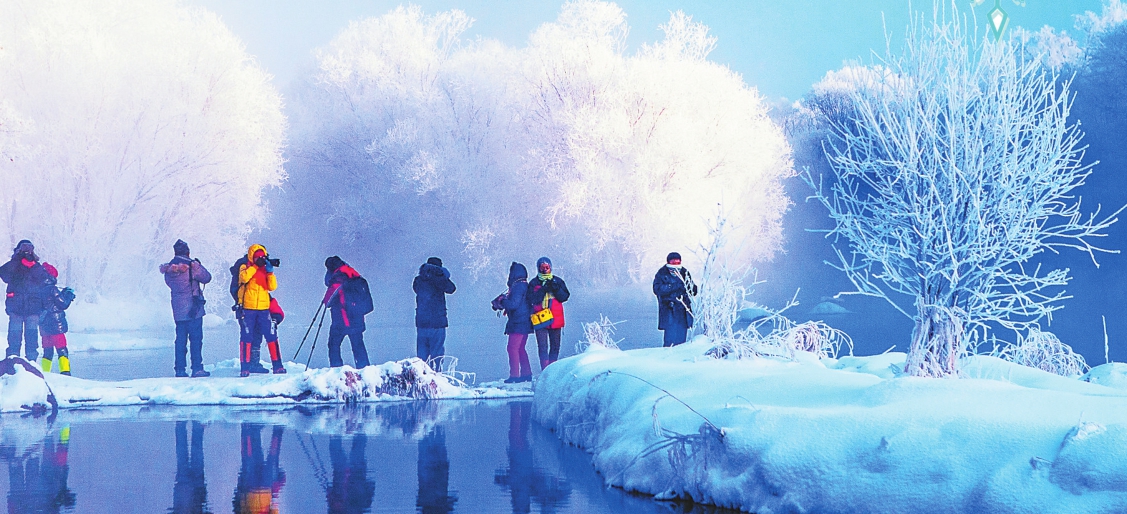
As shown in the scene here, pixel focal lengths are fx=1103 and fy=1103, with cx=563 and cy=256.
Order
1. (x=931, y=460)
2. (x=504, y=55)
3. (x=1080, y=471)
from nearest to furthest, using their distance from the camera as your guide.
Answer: (x=1080, y=471) → (x=931, y=460) → (x=504, y=55)

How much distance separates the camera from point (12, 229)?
27391 millimetres

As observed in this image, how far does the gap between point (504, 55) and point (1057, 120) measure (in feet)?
98.7

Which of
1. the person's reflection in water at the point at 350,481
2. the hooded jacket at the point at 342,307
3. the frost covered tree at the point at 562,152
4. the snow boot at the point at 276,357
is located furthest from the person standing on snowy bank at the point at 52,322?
the frost covered tree at the point at 562,152

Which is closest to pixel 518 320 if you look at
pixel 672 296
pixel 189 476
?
pixel 672 296

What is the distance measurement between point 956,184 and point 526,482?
12.3 feet

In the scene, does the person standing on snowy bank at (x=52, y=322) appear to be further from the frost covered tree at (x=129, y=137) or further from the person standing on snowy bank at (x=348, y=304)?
the frost covered tree at (x=129, y=137)

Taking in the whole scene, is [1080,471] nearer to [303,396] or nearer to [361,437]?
[361,437]

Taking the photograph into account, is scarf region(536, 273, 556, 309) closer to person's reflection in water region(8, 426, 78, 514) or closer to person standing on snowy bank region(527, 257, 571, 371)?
person standing on snowy bank region(527, 257, 571, 371)

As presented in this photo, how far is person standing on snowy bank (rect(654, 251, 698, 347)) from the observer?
38.8 ft

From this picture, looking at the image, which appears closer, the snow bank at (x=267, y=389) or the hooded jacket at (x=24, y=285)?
the snow bank at (x=267, y=389)

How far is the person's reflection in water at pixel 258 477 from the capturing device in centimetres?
545

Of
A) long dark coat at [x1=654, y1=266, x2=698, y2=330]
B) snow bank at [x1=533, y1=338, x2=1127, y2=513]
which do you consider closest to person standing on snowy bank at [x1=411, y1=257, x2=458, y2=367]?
long dark coat at [x1=654, y1=266, x2=698, y2=330]

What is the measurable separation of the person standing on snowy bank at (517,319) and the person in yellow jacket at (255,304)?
242 cm

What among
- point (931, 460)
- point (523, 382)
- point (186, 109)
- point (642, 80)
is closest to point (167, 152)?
point (186, 109)
